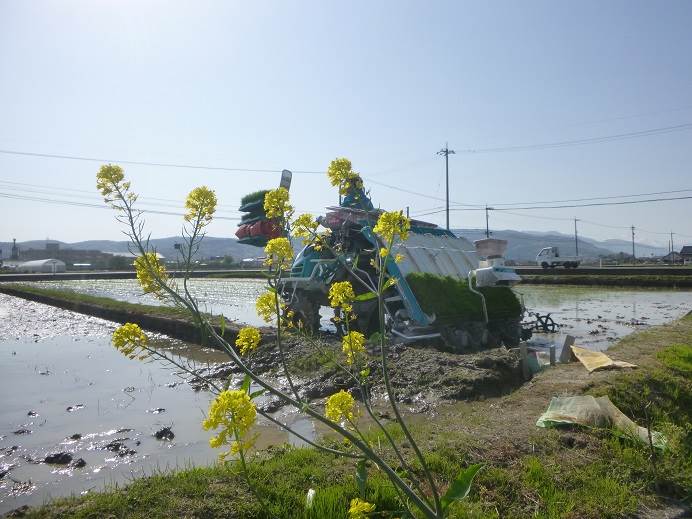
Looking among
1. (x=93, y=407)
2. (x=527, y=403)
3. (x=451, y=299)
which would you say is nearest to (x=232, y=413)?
(x=527, y=403)

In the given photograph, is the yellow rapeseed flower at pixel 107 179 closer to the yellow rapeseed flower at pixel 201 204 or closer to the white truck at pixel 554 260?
the yellow rapeseed flower at pixel 201 204

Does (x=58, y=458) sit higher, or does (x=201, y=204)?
(x=201, y=204)

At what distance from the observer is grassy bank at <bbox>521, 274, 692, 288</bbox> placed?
3030 centimetres

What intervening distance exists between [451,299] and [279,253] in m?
9.37

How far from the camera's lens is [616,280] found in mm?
32094

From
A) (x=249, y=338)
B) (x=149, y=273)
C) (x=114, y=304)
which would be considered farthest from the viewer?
(x=114, y=304)

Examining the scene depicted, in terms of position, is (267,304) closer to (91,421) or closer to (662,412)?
(662,412)

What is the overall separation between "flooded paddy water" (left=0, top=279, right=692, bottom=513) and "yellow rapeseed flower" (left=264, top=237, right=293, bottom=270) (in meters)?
1.24

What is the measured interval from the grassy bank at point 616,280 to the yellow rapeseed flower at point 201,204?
2983 centimetres

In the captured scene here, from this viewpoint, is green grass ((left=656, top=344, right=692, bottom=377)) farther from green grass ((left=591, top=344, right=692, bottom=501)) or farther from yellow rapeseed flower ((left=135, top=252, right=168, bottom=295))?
yellow rapeseed flower ((left=135, top=252, right=168, bottom=295))

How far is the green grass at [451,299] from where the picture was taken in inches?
452

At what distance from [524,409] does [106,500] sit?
4.16m

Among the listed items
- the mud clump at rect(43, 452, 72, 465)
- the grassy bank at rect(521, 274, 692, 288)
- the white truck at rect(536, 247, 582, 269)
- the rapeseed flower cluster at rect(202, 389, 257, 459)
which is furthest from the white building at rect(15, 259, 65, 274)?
the rapeseed flower cluster at rect(202, 389, 257, 459)

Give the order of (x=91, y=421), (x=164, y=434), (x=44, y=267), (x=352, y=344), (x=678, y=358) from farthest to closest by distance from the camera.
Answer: (x=44, y=267), (x=678, y=358), (x=91, y=421), (x=164, y=434), (x=352, y=344)
